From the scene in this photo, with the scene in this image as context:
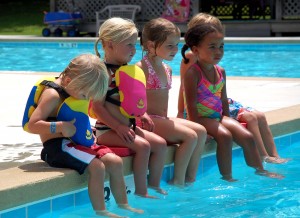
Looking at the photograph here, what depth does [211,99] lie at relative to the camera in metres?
5.83

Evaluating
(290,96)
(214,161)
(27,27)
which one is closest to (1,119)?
(214,161)

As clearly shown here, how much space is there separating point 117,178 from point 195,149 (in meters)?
0.99

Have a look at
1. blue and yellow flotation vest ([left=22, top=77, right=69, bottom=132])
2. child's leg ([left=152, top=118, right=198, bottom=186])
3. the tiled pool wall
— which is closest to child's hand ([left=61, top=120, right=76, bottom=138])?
blue and yellow flotation vest ([left=22, top=77, right=69, bottom=132])

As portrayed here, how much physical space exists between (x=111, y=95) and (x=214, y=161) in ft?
4.35

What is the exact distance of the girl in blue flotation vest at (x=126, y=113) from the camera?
496 cm

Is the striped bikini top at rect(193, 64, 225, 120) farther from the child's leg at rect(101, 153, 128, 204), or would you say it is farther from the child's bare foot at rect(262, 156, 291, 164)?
the child's leg at rect(101, 153, 128, 204)

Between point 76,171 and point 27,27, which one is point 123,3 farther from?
point 76,171

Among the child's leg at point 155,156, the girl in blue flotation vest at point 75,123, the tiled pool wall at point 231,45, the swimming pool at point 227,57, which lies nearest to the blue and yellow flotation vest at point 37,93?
the girl in blue flotation vest at point 75,123

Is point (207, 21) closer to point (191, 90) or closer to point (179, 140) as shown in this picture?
point (191, 90)

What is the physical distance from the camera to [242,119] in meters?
6.14

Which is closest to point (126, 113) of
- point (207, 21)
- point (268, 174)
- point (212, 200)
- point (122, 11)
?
point (212, 200)

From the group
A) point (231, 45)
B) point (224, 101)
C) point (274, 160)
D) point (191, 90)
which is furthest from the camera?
point (231, 45)

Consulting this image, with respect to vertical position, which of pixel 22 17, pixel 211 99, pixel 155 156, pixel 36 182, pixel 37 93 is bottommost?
pixel 22 17

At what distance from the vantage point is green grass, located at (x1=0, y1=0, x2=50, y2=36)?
2733 cm
